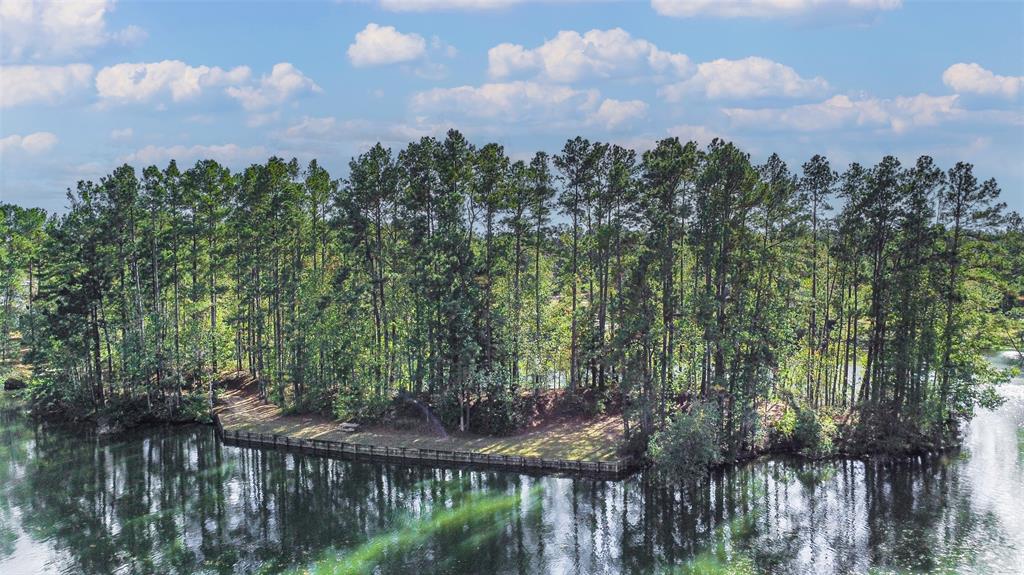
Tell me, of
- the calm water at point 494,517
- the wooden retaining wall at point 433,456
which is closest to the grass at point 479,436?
the wooden retaining wall at point 433,456

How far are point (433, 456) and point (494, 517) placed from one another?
10.5 metres

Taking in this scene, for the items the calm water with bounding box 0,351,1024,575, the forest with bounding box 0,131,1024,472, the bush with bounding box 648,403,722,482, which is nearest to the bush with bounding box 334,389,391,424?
the forest with bounding box 0,131,1024,472

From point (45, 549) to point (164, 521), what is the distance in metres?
5.42

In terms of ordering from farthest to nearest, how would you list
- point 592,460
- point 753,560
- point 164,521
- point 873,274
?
point 873,274
point 592,460
point 164,521
point 753,560

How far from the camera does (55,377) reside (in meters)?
58.4

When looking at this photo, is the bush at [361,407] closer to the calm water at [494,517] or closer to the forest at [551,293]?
the forest at [551,293]

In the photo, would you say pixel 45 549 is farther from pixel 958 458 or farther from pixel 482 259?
pixel 958 458

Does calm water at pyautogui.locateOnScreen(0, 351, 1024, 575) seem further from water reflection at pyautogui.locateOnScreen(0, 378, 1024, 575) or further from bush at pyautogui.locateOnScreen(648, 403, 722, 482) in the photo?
bush at pyautogui.locateOnScreen(648, 403, 722, 482)

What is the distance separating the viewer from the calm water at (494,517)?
31.4 metres

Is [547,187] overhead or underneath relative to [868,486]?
overhead

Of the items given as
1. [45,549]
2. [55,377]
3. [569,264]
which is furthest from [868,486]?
[55,377]

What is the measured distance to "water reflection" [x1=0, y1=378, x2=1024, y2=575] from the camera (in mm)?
31422

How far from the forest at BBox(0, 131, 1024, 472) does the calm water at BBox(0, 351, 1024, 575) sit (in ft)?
10.7

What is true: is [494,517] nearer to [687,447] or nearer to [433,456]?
[433,456]
